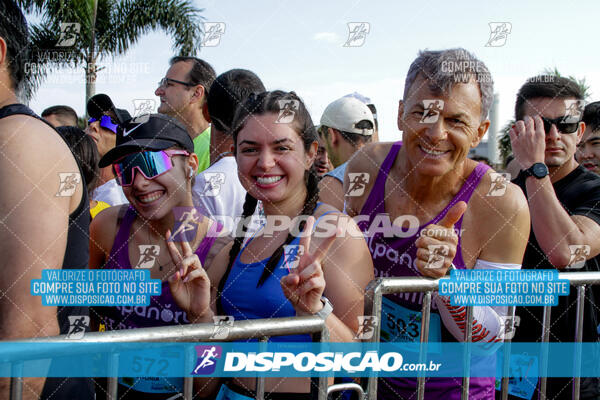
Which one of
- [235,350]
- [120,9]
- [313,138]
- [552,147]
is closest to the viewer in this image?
[235,350]

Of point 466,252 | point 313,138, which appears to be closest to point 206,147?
point 313,138

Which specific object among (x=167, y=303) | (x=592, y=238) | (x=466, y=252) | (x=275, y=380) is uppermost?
(x=592, y=238)

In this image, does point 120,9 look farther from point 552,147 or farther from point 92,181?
point 552,147

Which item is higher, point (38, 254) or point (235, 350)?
point (38, 254)

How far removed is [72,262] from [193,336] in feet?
1.80

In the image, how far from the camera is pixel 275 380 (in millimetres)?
1755

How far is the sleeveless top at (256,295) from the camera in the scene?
1841mm

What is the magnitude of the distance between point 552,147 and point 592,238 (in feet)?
1.94

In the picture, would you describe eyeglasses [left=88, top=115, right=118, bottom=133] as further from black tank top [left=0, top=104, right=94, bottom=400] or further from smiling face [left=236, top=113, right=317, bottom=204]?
black tank top [left=0, top=104, right=94, bottom=400]
